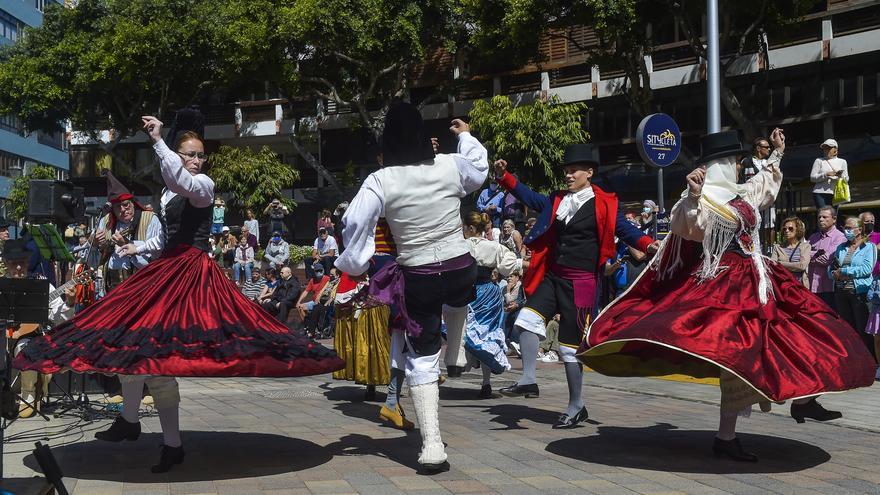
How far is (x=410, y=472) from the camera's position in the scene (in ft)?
17.6

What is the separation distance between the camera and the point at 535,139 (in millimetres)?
28812

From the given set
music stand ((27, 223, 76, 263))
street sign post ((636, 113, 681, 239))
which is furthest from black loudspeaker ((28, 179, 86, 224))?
street sign post ((636, 113, 681, 239))

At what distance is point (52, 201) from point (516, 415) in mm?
5369

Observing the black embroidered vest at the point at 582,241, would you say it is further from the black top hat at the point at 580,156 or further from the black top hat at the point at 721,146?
the black top hat at the point at 721,146

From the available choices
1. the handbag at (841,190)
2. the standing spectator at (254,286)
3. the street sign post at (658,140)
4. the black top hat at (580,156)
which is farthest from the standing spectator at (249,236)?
the black top hat at (580,156)

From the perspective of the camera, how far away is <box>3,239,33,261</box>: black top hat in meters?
8.99

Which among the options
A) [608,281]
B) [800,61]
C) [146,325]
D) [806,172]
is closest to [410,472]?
[146,325]

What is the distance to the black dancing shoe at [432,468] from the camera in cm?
527

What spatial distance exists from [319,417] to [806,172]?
2289cm

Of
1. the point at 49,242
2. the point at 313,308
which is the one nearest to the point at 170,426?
the point at 49,242

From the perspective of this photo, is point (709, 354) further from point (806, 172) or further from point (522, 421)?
point (806, 172)

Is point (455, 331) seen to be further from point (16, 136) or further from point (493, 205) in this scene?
point (16, 136)

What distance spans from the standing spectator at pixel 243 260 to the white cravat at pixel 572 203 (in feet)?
56.4

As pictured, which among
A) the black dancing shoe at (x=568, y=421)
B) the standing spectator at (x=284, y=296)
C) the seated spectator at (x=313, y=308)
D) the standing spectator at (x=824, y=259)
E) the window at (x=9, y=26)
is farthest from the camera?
the window at (x=9, y=26)
